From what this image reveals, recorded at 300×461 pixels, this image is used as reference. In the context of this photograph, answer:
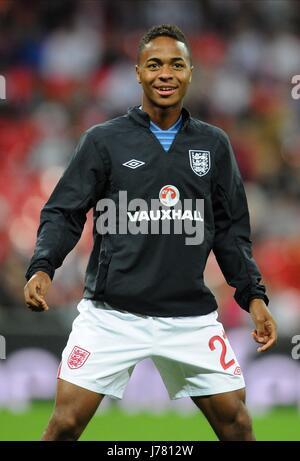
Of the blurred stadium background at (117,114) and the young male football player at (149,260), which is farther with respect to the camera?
the blurred stadium background at (117,114)

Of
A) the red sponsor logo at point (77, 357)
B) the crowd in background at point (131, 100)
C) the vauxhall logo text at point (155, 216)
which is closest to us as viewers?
the red sponsor logo at point (77, 357)

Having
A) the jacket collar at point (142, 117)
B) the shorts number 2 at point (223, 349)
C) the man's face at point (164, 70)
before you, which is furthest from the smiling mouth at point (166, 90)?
the shorts number 2 at point (223, 349)

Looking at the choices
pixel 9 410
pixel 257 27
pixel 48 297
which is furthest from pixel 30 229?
pixel 257 27

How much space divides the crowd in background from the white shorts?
528cm

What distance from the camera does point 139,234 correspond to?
4547 mm

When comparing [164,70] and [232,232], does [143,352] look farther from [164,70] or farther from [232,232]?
[164,70]

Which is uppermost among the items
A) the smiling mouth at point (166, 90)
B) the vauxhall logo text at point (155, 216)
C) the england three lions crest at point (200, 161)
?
the smiling mouth at point (166, 90)

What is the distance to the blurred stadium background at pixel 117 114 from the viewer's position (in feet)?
29.6

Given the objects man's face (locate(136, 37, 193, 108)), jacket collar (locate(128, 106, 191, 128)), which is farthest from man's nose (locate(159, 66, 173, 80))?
jacket collar (locate(128, 106, 191, 128))

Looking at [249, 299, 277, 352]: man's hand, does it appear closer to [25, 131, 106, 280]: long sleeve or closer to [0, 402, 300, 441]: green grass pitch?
[25, 131, 106, 280]: long sleeve

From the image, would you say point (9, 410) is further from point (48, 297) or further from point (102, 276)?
point (102, 276)

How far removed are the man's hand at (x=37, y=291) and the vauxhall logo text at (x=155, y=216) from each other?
399 millimetres

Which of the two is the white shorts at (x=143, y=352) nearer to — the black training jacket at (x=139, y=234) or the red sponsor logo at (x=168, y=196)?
the black training jacket at (x=139, y=234)

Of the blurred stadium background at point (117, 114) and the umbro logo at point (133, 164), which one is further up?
the umbro logo at point (133, 164)
